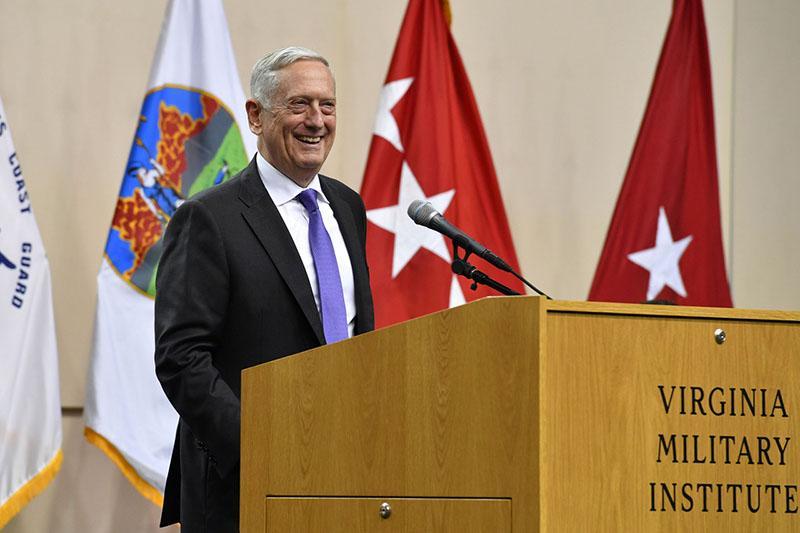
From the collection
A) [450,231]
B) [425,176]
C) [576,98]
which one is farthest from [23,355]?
[576,98]

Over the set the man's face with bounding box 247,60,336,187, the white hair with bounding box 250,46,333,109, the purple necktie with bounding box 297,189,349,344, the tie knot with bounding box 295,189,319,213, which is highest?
the white hair with bounding box 250,46,333,109

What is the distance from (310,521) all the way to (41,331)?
2.42 m

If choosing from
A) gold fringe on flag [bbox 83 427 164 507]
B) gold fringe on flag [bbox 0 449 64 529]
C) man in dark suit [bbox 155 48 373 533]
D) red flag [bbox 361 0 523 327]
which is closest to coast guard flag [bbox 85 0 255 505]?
gold fringe on flag [bbox 83 427 164 507]

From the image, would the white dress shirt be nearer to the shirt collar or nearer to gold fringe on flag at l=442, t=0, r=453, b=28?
the shirt collar

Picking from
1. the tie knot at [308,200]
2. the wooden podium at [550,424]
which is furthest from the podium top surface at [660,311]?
the tie knot at [308,200]

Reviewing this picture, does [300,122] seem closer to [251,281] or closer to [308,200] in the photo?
[308,200]

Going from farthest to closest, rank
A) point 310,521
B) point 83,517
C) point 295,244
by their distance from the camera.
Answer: point 83,517, point 295,244, point 310,521

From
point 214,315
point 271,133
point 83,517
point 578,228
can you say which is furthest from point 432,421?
point 578,228

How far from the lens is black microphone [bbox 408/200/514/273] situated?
221cm

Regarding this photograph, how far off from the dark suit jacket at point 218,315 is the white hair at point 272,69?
0.77 feet

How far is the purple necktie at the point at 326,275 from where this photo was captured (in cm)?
255

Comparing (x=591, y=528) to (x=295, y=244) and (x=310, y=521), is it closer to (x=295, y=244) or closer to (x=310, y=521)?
(x=310, y=521)

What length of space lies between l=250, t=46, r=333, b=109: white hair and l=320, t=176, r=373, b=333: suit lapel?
0.83 ft

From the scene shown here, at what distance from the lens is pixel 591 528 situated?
1810 millimetres
